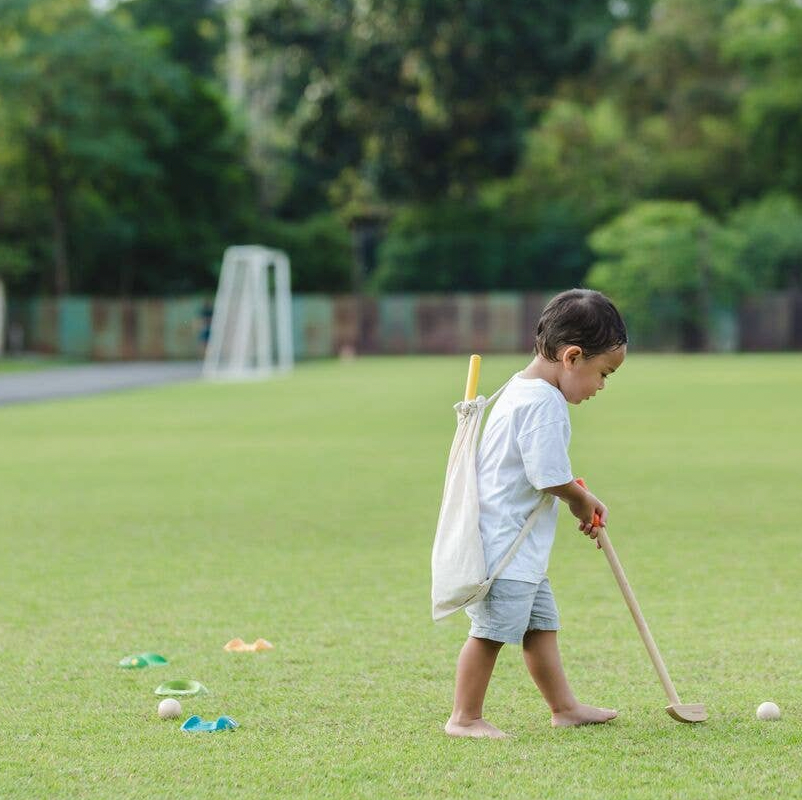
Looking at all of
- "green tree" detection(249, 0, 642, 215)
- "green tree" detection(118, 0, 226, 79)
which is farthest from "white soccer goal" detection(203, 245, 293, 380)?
"green tree" detection(118, 0, 226, 79)

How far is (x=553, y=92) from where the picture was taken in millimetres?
58438

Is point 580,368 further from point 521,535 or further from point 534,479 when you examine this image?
point 521,535

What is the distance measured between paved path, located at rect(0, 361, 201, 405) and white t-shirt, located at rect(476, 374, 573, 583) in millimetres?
20956

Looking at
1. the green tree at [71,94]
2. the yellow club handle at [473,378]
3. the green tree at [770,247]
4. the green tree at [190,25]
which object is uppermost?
the green tree at [190,25]

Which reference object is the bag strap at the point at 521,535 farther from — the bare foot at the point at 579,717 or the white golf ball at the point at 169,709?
the white golf ball at the point at 169,709

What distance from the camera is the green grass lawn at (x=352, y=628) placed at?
4211mm

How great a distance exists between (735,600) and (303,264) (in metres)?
50.4

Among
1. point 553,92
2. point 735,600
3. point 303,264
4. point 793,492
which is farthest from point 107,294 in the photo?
point 735,600

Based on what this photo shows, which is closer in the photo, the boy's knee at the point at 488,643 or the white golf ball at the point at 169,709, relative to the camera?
the boy's knee at the point at 488,643

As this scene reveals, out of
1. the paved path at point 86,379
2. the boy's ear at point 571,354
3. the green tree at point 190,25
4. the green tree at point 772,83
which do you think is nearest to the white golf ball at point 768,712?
the boy's ear at point 571,354

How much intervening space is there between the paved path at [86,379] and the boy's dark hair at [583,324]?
2108cm

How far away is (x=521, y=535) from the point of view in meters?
4.57

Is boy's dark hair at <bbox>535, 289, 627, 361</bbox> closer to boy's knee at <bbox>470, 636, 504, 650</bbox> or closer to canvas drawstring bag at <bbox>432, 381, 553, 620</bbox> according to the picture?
Answer: canvas drawstring bag at <bbox>432, 381, 553, 620</bbox>

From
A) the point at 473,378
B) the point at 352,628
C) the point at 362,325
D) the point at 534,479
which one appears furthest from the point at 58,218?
the point at 534,479
